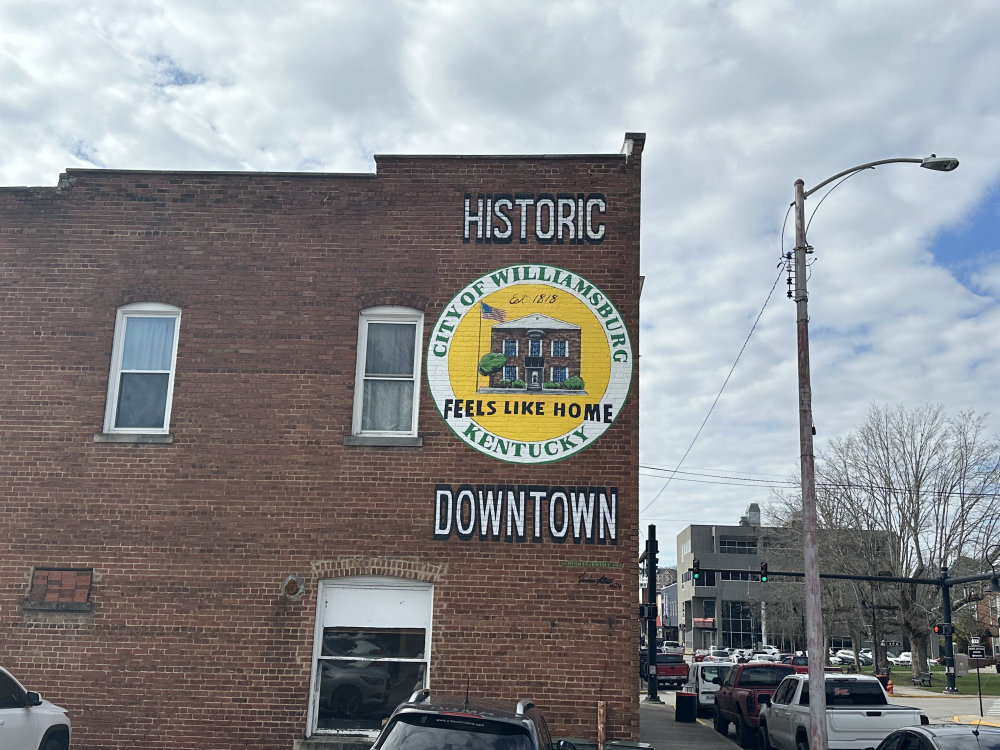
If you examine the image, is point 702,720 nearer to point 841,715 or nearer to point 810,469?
point 841,715

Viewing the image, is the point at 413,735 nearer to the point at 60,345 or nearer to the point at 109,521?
the point at 109,521

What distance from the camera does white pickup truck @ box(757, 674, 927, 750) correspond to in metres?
14.1

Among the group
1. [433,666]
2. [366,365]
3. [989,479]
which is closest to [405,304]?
[366,365]

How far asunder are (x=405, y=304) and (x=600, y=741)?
643cm

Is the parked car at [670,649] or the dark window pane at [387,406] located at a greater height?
the dark window pane at [387,406]

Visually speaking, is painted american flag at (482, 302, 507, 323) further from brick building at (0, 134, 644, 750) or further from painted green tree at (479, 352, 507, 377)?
painted green tree at (479, 352, 507, 377)

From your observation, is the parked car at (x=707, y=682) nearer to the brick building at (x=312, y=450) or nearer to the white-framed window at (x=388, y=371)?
the brick building at (x=312, y=450)

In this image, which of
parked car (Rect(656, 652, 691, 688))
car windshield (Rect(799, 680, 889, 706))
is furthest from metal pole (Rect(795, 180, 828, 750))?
parked car (Rect(656, 652, 691, 688))

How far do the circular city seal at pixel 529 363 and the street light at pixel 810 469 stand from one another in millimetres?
2355

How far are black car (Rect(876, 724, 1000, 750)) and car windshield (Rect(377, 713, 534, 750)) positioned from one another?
4.54m

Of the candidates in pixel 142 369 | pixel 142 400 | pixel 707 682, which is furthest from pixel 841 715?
pixel 707 682

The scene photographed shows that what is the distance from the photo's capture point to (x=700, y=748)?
1859cm

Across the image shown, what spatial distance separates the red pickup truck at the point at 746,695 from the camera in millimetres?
19000
